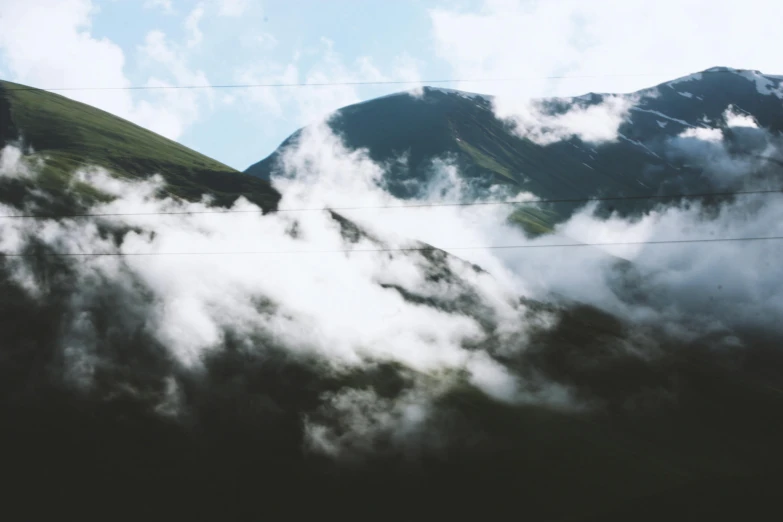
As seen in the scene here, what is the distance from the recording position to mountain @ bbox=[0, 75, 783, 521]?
328 feet

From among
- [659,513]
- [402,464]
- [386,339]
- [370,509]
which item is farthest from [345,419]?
[659,513]

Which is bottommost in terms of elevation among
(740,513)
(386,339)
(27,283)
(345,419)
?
(740,513)

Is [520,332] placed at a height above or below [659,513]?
above

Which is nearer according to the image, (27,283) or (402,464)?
(402,464)

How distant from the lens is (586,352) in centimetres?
17012

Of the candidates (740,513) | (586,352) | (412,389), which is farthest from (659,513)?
(586,352)

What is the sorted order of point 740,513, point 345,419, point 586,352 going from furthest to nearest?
point 586,352, point 345,419, point 740,513

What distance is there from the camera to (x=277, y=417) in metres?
118

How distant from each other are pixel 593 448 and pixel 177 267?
108044mm

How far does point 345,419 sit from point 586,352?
8045 centimetres

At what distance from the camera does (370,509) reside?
10050 centimetres

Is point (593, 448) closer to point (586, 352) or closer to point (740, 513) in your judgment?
point (740, 513)

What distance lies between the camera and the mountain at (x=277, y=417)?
328 feet

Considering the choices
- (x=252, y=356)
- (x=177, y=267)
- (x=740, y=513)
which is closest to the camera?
(x=740, y=513)
